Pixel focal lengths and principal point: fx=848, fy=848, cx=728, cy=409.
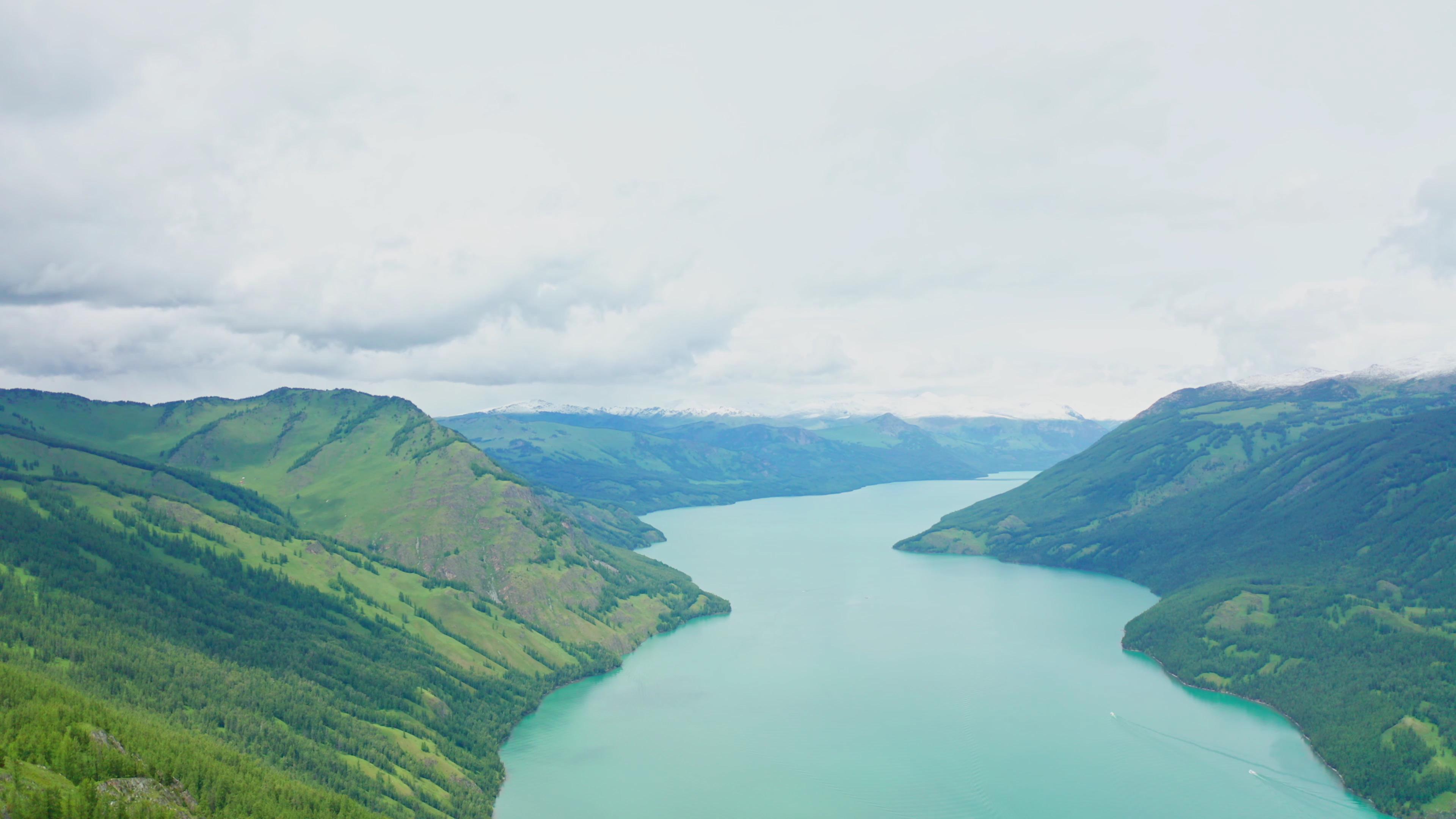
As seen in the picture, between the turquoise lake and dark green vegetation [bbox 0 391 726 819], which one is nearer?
dark green vegetation [bbox 0 391 726 819]

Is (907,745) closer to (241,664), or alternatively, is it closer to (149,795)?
(149,795)

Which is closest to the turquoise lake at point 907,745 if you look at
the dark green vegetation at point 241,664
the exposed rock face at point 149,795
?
the dark green vegetation at point 241,664

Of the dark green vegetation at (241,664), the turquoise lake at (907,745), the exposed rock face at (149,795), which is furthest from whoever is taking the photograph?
the turquoise lake at (907,745)

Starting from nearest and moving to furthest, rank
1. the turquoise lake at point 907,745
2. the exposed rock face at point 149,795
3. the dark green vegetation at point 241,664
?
the exposed rock face at point 149,795, the dark green vegetation at point 241,664, the turquoise lake at point 907,745

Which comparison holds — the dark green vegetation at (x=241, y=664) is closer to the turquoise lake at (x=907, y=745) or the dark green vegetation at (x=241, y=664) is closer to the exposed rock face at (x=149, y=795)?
the exposed rock face at (x=149, y=795)

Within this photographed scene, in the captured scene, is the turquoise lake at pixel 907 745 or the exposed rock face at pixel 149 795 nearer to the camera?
the exposed rock face at pixel 149 795

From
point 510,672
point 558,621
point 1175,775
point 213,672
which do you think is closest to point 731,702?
point 510,672

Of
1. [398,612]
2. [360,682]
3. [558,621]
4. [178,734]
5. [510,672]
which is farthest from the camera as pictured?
[558,621]

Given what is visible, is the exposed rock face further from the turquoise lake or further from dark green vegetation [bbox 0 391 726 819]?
the turquoise lake

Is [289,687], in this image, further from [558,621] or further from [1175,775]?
[1175,775]

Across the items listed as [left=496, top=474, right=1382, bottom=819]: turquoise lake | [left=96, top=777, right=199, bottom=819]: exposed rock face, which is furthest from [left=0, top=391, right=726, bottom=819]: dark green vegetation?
[left=496, top=474, right=1382, bottom=819]: turquoise lake

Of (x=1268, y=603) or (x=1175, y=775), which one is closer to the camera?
(x=1175, y=775)
